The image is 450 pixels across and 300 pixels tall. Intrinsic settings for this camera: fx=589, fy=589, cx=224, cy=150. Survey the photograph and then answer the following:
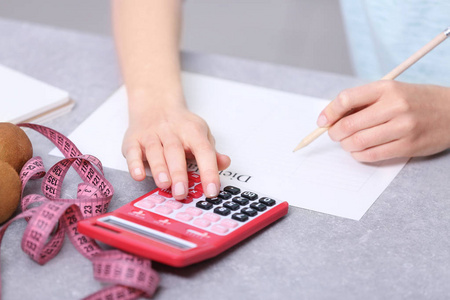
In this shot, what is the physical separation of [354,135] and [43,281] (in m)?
0.41

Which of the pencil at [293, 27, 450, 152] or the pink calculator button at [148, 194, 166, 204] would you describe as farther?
the pencil at [293, 27, 450, 152]

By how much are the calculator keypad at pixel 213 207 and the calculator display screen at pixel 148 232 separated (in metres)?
0.04

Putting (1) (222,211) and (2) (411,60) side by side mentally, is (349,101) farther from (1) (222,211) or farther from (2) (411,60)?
(1) (222,211)

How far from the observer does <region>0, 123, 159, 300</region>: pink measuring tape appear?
0.52m

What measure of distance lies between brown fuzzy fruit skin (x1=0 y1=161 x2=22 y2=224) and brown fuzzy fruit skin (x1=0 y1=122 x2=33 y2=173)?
4 cm

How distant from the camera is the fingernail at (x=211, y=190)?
64 cm

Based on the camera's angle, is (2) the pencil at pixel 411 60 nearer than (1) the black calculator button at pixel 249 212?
No

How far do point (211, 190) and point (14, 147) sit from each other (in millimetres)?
230

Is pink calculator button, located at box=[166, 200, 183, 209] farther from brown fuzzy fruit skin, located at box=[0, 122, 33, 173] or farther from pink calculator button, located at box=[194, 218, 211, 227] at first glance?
brown fuzzy fruit skin, located at box=[0, 122, 33, 173]

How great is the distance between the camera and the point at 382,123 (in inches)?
29.5

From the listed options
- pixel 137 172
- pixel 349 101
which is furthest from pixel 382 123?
pixel 137 172

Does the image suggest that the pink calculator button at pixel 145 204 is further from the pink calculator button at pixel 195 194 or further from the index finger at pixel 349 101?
the index finger at pixel 349 101

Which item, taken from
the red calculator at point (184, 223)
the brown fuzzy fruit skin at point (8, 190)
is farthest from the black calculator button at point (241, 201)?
the brown fuzzy fruit skin at point (8, 190)

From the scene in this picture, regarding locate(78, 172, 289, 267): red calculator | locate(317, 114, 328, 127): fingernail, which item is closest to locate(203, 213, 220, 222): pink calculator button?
locate(78, 172, 289, 267): red calculator
